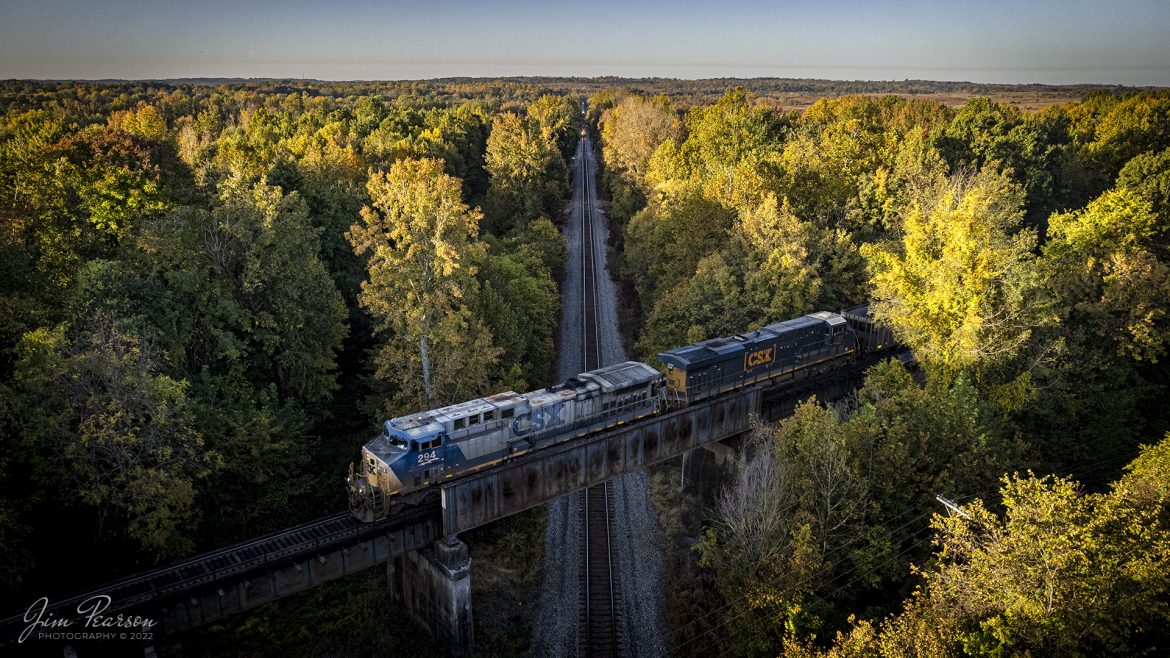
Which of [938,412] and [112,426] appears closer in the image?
[112,426]

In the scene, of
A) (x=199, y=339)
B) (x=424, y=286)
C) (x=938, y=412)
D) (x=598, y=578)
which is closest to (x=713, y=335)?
(x=938, y=412)

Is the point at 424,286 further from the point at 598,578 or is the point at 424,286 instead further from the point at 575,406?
the point at 598,578

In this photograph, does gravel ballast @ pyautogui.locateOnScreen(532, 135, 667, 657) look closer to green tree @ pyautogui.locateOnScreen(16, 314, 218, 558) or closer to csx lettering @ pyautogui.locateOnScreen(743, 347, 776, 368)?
csx lettering @ pyautogui.locateOnScreen(743, 347, 776, 368)

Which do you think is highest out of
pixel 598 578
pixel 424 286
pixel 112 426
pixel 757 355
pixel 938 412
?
pixel 424 286

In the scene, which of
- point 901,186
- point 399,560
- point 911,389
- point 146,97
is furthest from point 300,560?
point 146,97

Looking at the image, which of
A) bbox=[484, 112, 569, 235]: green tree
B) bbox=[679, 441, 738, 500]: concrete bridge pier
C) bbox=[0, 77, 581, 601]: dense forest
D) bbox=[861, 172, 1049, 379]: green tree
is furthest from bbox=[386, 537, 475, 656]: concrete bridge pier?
bbox=[484, 112, 569, 235]: green tree
